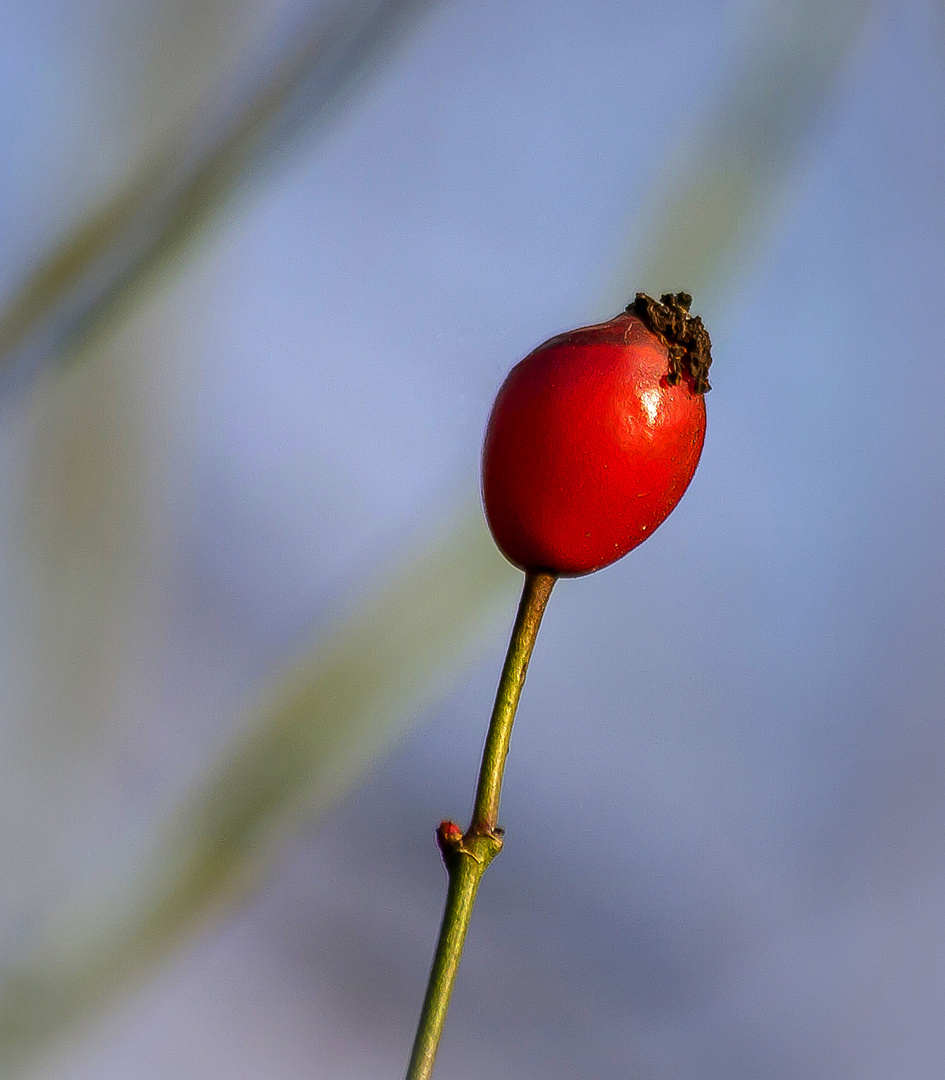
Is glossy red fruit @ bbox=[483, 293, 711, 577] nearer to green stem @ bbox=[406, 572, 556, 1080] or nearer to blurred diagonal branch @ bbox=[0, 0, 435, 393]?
green stem @ bbox=[406, 572, 556, 1080]

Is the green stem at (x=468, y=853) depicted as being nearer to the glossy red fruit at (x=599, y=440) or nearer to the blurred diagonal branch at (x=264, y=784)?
the glossy red fruit at (x=599, y=440)

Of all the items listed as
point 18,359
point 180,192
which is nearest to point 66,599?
point 18,359

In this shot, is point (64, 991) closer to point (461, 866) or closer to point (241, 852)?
point (241, 852)

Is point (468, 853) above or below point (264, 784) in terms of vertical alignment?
below

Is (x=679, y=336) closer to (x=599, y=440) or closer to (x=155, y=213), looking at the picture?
(x=599, y=440)

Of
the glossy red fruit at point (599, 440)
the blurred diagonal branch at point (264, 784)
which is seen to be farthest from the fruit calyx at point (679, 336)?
the blurred diagonal branch at point (264, 784)

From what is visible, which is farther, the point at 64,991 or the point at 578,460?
the point at 64,991

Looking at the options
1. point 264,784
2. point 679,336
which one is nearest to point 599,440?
point 679,336
